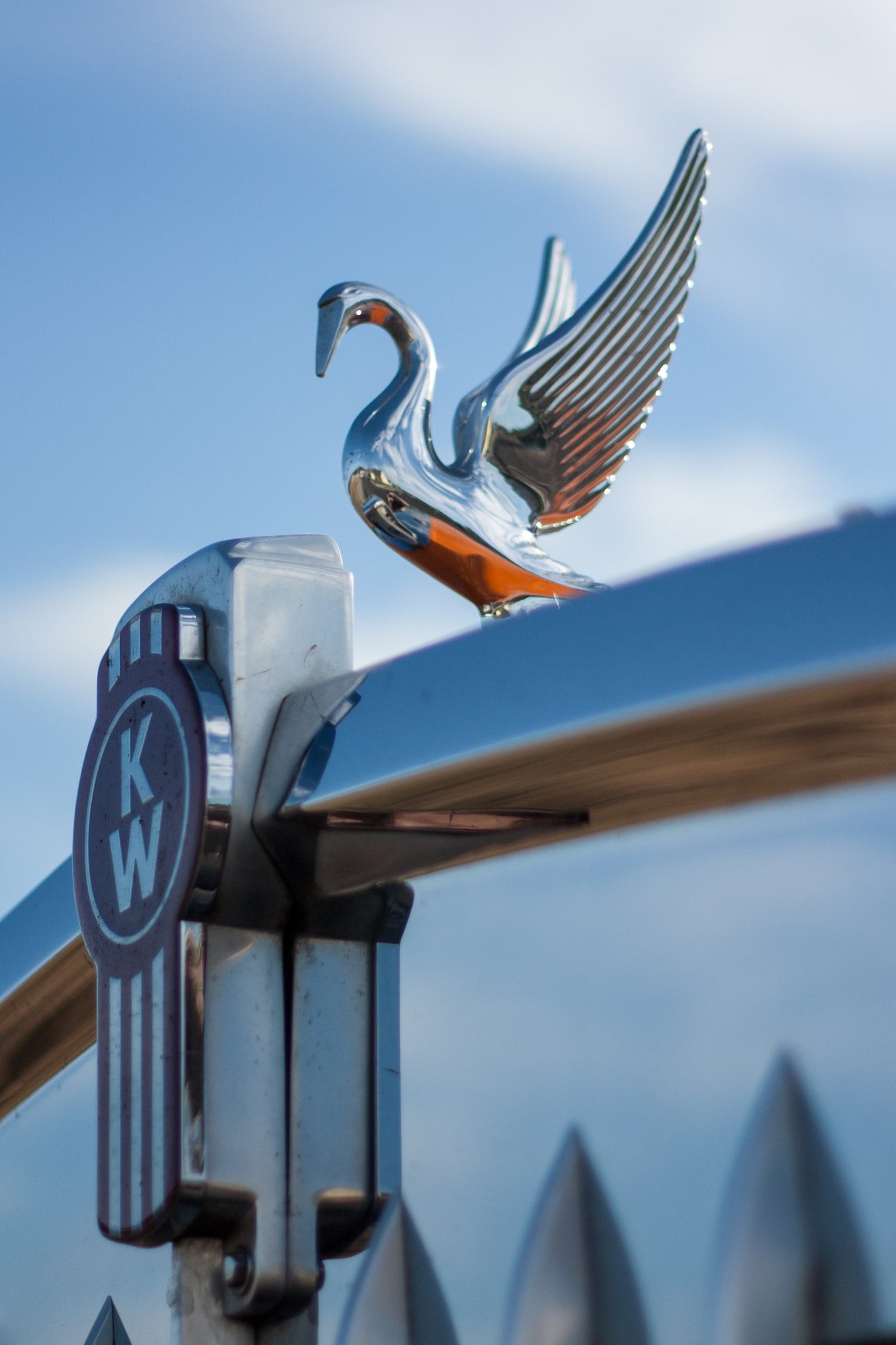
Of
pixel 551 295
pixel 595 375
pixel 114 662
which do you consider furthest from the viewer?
pixel 551 295

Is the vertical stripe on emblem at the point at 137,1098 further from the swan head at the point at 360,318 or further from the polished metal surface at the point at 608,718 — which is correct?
the swan head at the point at 360,318

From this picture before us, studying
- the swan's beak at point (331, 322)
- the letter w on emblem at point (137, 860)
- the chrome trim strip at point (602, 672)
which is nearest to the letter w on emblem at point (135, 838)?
the letter w on emblem at point (137, 860)

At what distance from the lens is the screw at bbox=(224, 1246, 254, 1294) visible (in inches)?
39.7

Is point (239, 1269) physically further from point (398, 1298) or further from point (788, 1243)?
point (788, 1243)

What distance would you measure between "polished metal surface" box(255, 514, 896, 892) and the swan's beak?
19.0 inches

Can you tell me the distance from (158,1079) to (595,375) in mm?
814

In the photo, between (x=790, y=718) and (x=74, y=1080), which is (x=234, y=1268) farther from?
(x=790, y=718)

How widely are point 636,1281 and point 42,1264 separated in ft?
2.36

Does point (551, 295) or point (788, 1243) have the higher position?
point (551, 295)

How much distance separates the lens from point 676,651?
31.5 inches

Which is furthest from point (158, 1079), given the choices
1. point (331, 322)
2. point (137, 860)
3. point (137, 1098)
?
point (331, 322)

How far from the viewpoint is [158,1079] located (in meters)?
1.03

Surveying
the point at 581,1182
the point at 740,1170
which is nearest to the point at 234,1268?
the point at 581,1182

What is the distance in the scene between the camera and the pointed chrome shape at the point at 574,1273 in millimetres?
812
